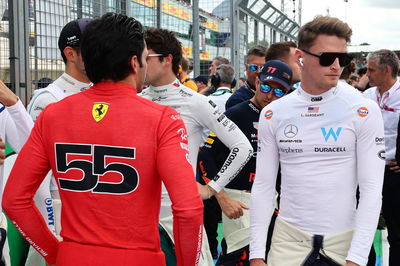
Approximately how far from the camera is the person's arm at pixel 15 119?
2.66m

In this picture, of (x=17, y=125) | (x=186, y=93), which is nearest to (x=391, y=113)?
(x=186, y=93)

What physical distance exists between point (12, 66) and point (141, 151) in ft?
10.4

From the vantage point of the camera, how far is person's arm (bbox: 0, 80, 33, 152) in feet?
8.71

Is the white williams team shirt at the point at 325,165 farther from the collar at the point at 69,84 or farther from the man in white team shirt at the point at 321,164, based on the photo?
the collar at the point at 69,84

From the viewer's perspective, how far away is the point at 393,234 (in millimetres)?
4977

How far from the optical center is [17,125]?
2736 millimetres

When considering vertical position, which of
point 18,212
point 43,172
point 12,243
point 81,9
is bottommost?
point 12,243

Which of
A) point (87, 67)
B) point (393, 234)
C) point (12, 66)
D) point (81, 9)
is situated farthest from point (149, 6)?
point (87, 67)

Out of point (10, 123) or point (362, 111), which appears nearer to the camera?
point (362, 111)

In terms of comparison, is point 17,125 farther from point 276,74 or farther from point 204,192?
point 276,74

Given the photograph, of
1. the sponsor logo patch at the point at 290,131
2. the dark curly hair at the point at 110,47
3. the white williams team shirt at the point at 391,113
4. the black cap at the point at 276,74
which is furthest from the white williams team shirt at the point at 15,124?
the white williams team shirt at the point at 391,113

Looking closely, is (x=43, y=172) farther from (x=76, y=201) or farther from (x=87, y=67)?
(x=87, y=67)

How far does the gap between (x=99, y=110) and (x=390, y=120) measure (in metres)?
4.67

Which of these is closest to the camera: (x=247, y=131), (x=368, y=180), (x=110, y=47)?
(x=110, y=47)
